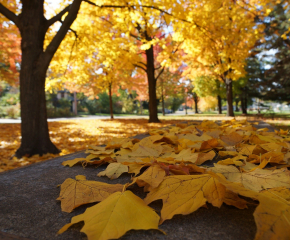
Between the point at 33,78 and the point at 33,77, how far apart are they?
0.6 inches

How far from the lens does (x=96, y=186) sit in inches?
30.8

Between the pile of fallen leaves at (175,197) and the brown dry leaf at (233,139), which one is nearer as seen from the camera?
the pile of fallen leaves at (175,197)

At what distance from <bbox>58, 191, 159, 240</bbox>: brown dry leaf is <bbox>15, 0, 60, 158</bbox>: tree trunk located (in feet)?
10.0

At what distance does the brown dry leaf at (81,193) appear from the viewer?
712 millimetres

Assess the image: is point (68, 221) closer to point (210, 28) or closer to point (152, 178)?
point (152, 178)

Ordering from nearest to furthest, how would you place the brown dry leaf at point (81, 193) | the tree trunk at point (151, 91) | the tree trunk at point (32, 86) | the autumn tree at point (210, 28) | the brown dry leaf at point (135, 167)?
the brown dry leaf at point (81, 193), the brown dry leaf at point (135, 167), the tree trunk at point (32, 86), the autumn tree at point (210, 28), the tree trunk at point (151, 91)

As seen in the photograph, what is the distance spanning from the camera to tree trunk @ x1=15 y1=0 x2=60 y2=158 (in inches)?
128

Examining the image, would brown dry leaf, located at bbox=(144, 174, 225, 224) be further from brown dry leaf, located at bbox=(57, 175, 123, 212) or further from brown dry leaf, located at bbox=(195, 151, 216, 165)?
brown dry leaf, located at bbox=(195, 151, 216, 165)

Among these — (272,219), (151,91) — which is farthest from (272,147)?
(151,91)

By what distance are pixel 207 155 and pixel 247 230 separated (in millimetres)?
688

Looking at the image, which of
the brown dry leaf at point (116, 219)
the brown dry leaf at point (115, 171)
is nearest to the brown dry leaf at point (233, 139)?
the brown dry leaf at point (115, 171)

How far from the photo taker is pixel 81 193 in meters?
0.75

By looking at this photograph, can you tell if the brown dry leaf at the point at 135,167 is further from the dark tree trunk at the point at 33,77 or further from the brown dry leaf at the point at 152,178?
the dark tree trunk at the point at 33,77

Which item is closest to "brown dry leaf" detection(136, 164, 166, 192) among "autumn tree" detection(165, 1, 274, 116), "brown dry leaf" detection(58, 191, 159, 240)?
"brown dry leaf" detection(58, 191, 159, 240)
